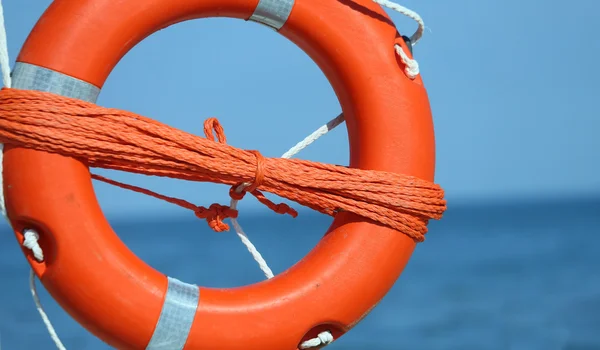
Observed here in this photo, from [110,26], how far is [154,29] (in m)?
0.10

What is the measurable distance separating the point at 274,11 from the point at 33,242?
55 centimetres

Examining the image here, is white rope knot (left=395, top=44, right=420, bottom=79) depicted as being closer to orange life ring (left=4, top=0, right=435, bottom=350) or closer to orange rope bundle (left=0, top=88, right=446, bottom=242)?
orange life ring (left=4, top=0, right=435, bottom=350)

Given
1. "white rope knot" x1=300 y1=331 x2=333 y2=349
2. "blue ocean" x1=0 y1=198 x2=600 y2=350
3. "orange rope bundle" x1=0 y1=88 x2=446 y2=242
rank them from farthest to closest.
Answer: "blue ocean" x1=0 y1=198 x2=600 y2=350
"white rope knot" x1=300 y1=331 x2=333 y2=349
"orange rope bundle" x1=0 y1=88 x2=446 y2=242

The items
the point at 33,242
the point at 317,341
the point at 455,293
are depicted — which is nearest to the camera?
the point at 33,242

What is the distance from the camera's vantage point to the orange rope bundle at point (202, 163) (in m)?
1.32

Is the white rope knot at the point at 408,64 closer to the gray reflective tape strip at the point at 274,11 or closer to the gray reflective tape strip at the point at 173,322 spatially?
the gray reflective tape strip at the point at 274,11

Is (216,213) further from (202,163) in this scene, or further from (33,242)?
(33,242)

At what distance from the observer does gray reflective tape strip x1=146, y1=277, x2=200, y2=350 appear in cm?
136

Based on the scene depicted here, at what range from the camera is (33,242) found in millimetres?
1340

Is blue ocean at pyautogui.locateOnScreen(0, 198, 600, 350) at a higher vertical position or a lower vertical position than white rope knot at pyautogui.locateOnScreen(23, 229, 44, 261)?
higher

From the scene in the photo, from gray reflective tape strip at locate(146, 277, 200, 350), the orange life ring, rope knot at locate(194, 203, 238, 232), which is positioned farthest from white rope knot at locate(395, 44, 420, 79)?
gray reflective tape strip at locate(146, 277, 200, 350)

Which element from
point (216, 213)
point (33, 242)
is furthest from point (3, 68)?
point (216, 213)

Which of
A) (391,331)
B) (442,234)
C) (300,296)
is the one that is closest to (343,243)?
(300,296)

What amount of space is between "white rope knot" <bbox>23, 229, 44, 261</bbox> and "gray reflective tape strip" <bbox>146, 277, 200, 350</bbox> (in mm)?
201
